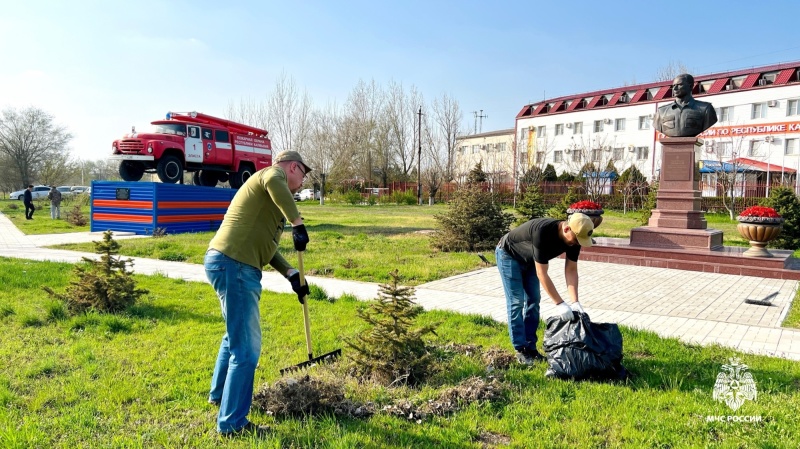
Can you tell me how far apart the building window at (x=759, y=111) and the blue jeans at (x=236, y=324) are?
41885 mm

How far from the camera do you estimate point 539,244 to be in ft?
14.2

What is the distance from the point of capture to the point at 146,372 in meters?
4.51

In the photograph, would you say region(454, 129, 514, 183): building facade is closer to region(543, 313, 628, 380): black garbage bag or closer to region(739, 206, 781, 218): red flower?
region(739, 206, 781, 218): red flower

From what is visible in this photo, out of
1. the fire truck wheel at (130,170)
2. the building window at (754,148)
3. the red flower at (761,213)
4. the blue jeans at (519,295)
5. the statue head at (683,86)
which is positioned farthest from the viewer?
the building window at (754,148)

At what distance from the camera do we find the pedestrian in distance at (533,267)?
13.9ft

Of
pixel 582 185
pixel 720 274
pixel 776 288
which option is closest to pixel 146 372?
pixel 776 288

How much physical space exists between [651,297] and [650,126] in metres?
39.1

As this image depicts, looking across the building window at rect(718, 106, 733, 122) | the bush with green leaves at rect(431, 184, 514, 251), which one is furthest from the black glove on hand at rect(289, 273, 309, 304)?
the building window at rect(718, 106, 733, 122)

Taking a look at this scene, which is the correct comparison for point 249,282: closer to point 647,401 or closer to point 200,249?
point 647,401

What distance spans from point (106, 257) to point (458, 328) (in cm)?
444

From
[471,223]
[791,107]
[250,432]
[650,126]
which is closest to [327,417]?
[250,432]

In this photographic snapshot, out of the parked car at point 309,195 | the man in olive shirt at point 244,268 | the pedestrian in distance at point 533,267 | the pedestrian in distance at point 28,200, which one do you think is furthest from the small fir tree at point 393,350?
the parked car at point 309,195

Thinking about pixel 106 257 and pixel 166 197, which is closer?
pixel 106 257

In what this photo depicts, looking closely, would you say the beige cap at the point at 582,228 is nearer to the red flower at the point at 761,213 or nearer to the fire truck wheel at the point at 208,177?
the red flower at the point at 761,213
